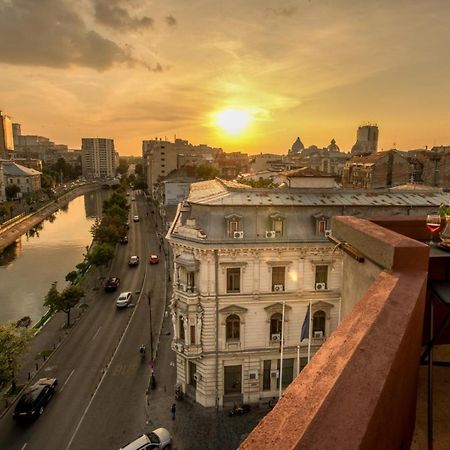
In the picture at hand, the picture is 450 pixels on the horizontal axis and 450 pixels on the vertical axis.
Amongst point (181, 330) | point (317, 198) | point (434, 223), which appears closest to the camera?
point (434, 223)

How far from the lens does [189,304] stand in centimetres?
2372

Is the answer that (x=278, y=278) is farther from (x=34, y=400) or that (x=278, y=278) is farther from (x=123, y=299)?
(x=123, y=299)

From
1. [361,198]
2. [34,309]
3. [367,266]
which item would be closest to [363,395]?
[367,266]

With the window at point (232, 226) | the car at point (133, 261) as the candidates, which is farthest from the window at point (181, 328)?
the car at point (133, 261)

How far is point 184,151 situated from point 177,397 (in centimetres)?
14642

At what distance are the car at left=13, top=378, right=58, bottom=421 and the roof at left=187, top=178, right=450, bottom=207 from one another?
606 inches

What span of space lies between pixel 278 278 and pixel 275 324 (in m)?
3.06

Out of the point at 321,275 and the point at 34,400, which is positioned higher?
the point at 321,275

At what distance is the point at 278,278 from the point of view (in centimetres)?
2394

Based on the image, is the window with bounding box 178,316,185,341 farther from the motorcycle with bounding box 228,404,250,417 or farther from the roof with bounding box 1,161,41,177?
the roof with bounding box 1,161,41,177

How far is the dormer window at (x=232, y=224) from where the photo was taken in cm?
2306

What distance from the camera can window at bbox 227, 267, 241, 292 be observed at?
77.3 feet

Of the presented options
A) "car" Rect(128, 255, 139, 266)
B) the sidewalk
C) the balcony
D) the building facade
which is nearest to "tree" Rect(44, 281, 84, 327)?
the sidewalk

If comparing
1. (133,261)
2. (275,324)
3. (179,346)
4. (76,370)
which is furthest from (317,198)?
(133,261)
